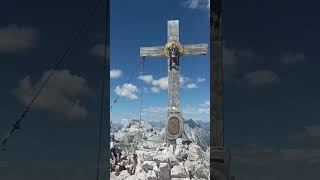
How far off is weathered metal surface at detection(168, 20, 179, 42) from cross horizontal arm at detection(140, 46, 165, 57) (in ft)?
1.10

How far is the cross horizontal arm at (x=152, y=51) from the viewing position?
11.1 m

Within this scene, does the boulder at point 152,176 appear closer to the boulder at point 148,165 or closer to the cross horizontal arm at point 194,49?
the boulder at point 148,165

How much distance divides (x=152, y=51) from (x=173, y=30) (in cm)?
70

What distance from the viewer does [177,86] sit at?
11250mm

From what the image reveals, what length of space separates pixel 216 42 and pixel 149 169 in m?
6.29

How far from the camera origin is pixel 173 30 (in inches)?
440

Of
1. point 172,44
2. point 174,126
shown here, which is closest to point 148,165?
point 174,126

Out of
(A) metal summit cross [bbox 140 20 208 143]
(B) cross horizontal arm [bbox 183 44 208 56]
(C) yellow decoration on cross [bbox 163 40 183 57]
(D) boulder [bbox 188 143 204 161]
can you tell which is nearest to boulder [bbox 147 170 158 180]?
(D) boulder [bbox 188 143 204 161]

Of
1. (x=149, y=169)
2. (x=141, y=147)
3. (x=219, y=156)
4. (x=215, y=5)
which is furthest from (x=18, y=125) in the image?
(x=141, y=147)

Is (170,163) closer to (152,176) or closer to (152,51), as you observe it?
(152,176)

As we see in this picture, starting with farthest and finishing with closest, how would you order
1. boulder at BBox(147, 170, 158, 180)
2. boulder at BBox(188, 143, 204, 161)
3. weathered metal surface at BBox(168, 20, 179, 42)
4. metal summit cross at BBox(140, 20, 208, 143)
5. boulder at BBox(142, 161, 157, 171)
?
weathered metal surface at BBox(168, 20, 179, 42) < metal summit cross at BBox(140, 20, 208, 143) < boulder at BBox(188, 143, 204, 161) < boulder at BBox(142, 161, 157, 171) < boulder at BBox(147, 170, 158, 180)

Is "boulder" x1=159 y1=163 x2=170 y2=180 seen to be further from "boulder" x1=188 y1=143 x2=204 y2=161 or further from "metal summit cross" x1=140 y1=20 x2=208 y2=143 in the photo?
"metal summit cross" x1=140 y1=20 x2=208 y2=143

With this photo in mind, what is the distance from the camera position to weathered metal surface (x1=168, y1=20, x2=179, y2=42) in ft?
36.5

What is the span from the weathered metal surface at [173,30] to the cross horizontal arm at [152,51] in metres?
0.34
